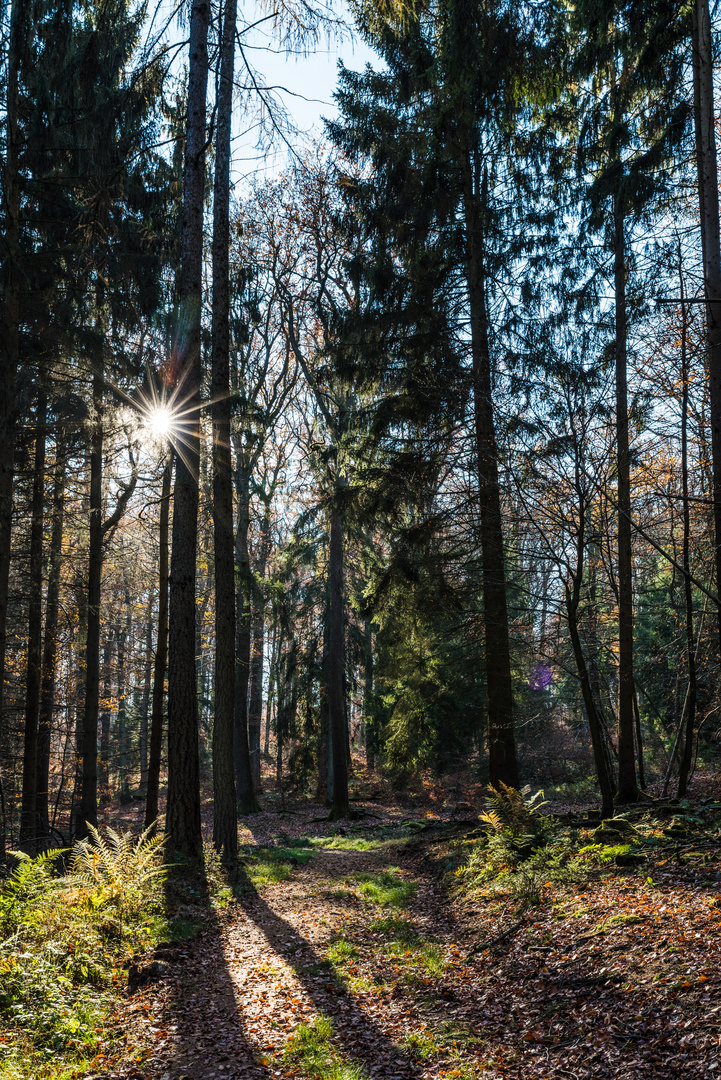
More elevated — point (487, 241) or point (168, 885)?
point (487, 241)

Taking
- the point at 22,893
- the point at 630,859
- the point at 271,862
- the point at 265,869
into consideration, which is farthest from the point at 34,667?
the point at 630,859

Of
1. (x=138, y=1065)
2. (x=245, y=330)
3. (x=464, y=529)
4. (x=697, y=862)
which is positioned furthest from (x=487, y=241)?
(x=138, y=1065)

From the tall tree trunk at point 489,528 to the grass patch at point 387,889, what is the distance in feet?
7.89

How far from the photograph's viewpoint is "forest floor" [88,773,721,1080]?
3719 mm

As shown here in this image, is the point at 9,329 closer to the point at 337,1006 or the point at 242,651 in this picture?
the point at 337,1006

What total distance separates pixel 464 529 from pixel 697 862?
6.30 m

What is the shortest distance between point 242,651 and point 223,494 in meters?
9.06

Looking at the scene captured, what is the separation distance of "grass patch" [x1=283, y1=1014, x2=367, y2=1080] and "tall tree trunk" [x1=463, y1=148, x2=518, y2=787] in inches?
244

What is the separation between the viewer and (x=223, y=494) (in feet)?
30.6

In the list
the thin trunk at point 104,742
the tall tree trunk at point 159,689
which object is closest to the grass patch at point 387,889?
the tall tree trunk at point 159,689

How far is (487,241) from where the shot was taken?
11359mm

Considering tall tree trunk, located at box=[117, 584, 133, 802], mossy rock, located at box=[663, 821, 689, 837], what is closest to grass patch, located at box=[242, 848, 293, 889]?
mossy rock, located at box=[663, 821, 689, 837]

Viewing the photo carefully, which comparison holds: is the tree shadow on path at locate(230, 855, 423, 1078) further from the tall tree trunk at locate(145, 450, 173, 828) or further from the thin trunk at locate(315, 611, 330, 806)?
the thin trunk at locate(315, 611, 330, 806)

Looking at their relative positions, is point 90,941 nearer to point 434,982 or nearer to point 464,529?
point 434,982
